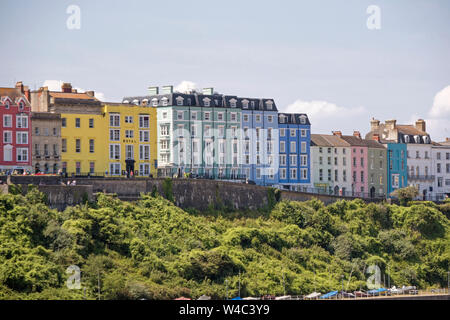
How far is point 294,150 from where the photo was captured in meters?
117

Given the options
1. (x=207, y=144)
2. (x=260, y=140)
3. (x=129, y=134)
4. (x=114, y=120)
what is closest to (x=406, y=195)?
(x=260, y=140)

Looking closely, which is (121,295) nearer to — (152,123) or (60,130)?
(60,130)

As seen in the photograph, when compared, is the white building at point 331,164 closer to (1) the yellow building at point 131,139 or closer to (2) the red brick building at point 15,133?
(1) the yellow building at point 131,139

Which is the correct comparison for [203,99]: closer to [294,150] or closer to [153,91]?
[153,91]

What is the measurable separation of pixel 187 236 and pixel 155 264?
337 inches

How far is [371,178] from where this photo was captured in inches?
4941

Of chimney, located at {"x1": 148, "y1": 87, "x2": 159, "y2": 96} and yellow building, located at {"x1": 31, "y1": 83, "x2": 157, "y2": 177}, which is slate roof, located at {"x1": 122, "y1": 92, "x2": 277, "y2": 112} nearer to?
chimney, located at {"x1": 148, "y1": 87, "x2": 159, "y2": 96}

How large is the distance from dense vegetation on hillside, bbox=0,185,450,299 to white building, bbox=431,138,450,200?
95.5 ft

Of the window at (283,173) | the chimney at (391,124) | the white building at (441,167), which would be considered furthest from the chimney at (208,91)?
the white building at (441,167)

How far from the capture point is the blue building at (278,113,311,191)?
115562 mm

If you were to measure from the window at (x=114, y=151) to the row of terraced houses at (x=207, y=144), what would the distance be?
10 centimetres

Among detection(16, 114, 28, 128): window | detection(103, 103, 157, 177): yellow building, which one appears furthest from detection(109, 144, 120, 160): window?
detection(16, 114, 28, 128): window

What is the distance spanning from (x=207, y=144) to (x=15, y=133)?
25583 mm
